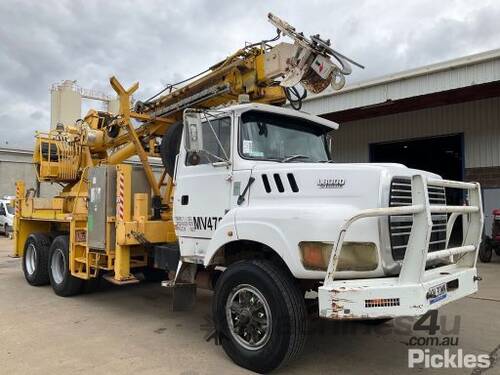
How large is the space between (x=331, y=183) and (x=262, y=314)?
138 centimetres

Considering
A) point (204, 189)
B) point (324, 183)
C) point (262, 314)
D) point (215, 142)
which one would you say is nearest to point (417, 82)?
point (215, 142)

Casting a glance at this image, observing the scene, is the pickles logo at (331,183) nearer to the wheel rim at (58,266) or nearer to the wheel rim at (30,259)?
the wheel rim at (58,266)

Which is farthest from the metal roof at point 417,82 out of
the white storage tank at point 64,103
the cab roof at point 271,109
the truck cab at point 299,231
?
the white storage tank at point 64,103

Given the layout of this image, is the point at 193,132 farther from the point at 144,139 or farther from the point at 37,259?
the point at 37,259

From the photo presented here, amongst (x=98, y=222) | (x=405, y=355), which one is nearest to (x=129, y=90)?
(x=98, y=222)

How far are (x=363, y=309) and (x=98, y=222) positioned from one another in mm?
4341

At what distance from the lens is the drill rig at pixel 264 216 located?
405 centimetres

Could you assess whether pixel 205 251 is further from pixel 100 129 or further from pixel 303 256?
pixel 100 129

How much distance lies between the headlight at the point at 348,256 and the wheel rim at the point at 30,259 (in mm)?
6669

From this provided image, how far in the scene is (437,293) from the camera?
393cm

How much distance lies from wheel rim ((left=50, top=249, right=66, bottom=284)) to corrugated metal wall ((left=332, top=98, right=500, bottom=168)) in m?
8.31

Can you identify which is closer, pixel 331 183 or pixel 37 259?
pixel 331 183

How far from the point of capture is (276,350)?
429 cm

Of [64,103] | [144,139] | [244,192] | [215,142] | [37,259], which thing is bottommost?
[37,259]
